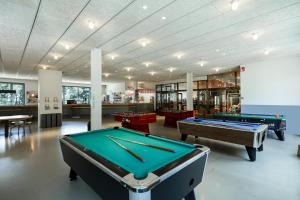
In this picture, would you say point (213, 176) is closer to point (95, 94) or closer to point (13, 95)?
point (95, 94)

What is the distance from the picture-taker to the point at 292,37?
456cm

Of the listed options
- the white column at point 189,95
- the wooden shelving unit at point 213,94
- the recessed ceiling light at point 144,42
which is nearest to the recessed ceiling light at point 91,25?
the recessed ceiling light at point 144,42

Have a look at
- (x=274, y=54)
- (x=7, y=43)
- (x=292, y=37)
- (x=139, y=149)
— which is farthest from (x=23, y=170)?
(x=274, y=54)

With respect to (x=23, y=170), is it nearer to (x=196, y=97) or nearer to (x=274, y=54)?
(x=274, y=54)

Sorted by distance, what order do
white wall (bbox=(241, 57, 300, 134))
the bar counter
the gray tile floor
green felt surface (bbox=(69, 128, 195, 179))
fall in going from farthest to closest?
the bar counter
white wall (bbox=(241, 57, 300, 134))
the gray tile floor
green felt surface (bbox=(69, 128, 195, 179))

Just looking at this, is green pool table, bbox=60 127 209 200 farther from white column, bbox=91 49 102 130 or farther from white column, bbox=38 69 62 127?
white column, bbox=38 69 62 127

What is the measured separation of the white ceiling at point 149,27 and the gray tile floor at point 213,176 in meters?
3.25

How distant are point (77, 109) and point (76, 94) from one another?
11.0 feet

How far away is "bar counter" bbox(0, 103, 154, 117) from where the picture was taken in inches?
399

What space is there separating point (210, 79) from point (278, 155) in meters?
7.94

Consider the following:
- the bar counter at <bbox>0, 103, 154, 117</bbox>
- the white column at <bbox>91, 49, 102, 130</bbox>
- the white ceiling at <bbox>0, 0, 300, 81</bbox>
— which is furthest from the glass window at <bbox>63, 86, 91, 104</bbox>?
the white column at <bbox>91, 49, 102, 130</bbox>

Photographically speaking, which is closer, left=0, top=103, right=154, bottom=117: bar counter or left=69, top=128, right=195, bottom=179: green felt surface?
left=69, top=128, right=195, bottom=179: green felt surface

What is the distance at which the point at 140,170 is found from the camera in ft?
5.06

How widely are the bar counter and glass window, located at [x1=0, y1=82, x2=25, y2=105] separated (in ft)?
10.00
